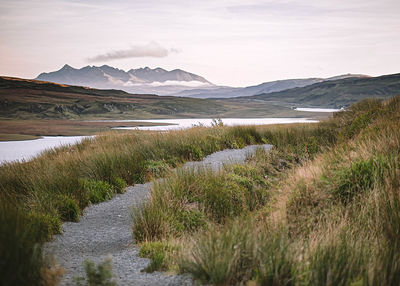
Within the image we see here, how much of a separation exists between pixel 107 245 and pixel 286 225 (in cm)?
262

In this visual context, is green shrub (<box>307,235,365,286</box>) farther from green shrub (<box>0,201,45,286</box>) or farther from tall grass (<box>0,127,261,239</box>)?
tall grass (<box>0,127,261,239</box>)

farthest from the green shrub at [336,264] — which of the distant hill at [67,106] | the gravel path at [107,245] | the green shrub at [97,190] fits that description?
the distant hill at [67,106]

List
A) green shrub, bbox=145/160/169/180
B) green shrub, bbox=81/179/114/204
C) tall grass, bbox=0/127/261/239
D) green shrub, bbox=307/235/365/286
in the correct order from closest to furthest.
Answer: green shrub, bbox=307/235/365/286 < tall grass, bbox=0/127/261/239 < green shrub, bbox=81/179/114/204 < green shrub, bbox=145/160/169/180

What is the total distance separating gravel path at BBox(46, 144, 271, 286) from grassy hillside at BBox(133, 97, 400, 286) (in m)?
0.22

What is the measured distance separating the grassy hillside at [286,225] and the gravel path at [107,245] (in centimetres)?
22

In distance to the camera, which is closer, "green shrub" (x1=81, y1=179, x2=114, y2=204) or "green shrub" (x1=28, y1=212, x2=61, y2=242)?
"green shrub" (x1=28, y1=212, x2=61, y2=242)

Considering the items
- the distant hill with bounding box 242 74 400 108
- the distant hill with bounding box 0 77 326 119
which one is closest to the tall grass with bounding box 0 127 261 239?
the distant hill with bounding box 0 77 326 119

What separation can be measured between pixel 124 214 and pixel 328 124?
1560cm

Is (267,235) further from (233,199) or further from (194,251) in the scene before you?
(233,199)

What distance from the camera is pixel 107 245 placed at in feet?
16.3

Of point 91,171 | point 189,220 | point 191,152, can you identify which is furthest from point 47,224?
point 191,152

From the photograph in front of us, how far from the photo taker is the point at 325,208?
5.19 m

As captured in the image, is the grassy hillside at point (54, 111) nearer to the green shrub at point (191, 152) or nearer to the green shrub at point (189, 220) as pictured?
the green shrub at point (191, 152)

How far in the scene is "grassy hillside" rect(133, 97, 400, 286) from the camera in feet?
10.2
